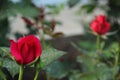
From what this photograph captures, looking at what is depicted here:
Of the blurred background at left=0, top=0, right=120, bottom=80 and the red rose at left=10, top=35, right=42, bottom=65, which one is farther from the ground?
the red rose at left=10, top=35, right=42, bottom=65

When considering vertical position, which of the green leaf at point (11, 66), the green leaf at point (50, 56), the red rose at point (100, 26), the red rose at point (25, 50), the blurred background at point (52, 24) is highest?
the red rose at point (25, 50)

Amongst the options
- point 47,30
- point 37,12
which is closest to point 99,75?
point 47,30

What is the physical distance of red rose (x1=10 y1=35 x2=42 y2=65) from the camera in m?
0.60

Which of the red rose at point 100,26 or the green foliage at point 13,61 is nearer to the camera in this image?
the green foliage at point 13,61

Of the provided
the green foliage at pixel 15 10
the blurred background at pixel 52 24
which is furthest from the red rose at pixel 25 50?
the green foliage at pixel 15 10

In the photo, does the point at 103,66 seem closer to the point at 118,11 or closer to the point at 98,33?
the point at 98,33

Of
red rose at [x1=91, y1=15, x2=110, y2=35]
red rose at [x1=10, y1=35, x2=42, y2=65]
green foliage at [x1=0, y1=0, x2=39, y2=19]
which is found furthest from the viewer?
green foliage at [x1=0, y1=0, x2=39, y2=19]

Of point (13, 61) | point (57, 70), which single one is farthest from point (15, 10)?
point (13, 61)

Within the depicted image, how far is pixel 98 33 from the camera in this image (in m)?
1.02

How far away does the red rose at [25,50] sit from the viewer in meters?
0.60

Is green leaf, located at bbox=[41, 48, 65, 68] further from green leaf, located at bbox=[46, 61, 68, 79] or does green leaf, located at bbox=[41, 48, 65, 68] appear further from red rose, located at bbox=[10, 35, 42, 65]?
green leaf, located at bbox=[46, 61, 68, 79]

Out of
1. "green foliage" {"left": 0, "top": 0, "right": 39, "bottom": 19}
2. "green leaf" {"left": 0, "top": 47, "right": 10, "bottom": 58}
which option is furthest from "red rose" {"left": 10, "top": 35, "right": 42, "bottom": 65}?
"green foliage" {"left": 0, "top": 0, "right": 39, "bottom": 19}

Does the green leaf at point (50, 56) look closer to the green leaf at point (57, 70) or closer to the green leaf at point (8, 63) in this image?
the green leaf at point (8, 63)

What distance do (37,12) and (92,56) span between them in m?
0.34
